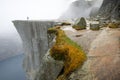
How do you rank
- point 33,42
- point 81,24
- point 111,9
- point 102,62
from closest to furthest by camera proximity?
point 102,62 → point 81,24 → point 111,9 → point 33,42

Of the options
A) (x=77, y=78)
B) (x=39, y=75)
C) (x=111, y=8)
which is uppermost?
(x=111, y=8)

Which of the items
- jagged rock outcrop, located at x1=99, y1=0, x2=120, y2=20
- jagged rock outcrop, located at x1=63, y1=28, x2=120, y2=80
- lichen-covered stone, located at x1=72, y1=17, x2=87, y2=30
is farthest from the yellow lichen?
jagged rock outcrop, located at x1=99, y1=0, x2=120, y2=20

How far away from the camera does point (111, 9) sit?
20.6 m

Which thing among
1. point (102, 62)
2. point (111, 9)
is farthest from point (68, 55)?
point (111, 9)

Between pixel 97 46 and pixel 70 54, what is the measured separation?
4.86 ft

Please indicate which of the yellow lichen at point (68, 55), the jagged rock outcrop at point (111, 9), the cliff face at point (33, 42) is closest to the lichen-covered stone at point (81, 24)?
the jagged rock outcrop at point (111, 9)

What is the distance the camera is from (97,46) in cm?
1085

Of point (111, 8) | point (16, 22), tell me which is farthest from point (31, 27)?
point (111, 8)

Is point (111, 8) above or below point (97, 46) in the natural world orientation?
above

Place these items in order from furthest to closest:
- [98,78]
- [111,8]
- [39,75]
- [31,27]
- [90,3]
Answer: [90,3], [31,27], [111,8], [39,75], [98,78]

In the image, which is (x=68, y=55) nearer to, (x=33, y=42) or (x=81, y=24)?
(x=81, y=24)

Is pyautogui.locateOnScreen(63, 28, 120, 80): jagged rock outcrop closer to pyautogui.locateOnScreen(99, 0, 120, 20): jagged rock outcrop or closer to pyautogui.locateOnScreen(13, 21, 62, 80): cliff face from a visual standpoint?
pyautogui.locateOnScreen(99, 0, 120, 20): jagged rock outcrop

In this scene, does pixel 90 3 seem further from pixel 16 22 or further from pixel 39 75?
pixel 39 75

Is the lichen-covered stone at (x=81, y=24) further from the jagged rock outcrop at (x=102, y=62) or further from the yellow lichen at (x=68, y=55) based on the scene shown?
the jagged rock outcrop at (x=102, y=62)
